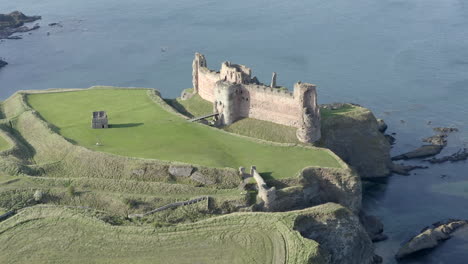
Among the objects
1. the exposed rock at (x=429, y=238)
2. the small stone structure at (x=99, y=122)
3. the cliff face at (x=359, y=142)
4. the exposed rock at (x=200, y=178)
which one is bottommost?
the exposed rock at (x=429, y=238)

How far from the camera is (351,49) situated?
139 meters

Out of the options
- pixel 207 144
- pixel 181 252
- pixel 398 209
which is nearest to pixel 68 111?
pixel 207 144

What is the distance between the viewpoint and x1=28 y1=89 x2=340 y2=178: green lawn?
232 feet

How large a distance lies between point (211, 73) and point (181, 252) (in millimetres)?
40728

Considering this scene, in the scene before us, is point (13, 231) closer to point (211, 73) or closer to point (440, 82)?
point (211, 73)

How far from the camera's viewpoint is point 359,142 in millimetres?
85250

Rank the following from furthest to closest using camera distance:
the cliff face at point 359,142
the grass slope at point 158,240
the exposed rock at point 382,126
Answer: the exposed rock at point 382,126 → the cliff face at point 359,142 → the grass slope at point 158,240

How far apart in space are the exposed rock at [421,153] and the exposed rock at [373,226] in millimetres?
19908

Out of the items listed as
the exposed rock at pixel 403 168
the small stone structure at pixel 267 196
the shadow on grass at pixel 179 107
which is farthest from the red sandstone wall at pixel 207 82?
the small stone structure at pixel 267 196

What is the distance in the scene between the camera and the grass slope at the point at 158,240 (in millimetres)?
55844

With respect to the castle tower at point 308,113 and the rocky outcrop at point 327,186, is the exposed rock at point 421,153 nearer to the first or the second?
the castle tower at point 308,113

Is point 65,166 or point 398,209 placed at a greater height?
point 65,166

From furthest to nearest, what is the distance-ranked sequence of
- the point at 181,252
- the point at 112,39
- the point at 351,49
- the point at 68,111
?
the point at 112,39
the point at 351,49
the point at 68,111
the point at 181,252

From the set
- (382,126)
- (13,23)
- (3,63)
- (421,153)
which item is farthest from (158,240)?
(13,23)
